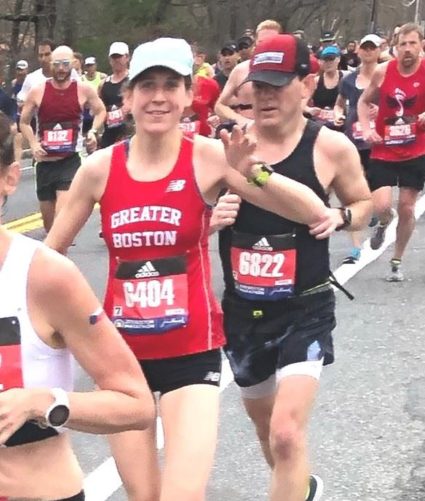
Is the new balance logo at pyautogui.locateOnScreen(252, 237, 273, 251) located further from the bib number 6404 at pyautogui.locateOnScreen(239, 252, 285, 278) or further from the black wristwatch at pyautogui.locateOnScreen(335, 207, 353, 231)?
the black wristwatch at pyautogui.locateOnScreen(335, 207, 353, 231)

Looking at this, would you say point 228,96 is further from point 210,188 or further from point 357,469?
point 210,188

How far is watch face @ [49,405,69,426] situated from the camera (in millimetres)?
2236

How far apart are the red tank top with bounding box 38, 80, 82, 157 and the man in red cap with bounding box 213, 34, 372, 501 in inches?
242

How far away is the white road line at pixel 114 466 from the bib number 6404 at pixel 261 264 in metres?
0.69

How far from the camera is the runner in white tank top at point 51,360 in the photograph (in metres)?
2.33

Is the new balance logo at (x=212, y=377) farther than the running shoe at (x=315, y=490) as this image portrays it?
No

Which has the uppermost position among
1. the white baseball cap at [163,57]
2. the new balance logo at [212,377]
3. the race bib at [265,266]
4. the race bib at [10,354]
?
the white baseball cap at [163,57]

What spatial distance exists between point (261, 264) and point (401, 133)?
15.9 feet

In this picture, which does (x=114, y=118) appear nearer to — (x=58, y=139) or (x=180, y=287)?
(x=58, y=139)

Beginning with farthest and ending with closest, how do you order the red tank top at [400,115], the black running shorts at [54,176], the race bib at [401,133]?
the black running shorts at [54,176], the race bib at [401,133], the red tank top at [400,115]

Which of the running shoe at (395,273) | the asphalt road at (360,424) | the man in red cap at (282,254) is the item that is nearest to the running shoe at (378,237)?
the running shoe at (395,273)

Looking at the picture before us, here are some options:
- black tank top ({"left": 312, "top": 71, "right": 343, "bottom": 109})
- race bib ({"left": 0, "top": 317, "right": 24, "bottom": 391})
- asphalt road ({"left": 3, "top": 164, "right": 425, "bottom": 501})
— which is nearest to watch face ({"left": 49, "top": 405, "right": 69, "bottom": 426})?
race bib ({"left": 0, "top": 317, "right": 24, "bottom": 391})

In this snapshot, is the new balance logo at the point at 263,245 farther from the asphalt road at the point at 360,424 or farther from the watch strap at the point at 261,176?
the asphalt road at the point at 360,424

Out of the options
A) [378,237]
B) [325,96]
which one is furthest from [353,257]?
[325,96]
